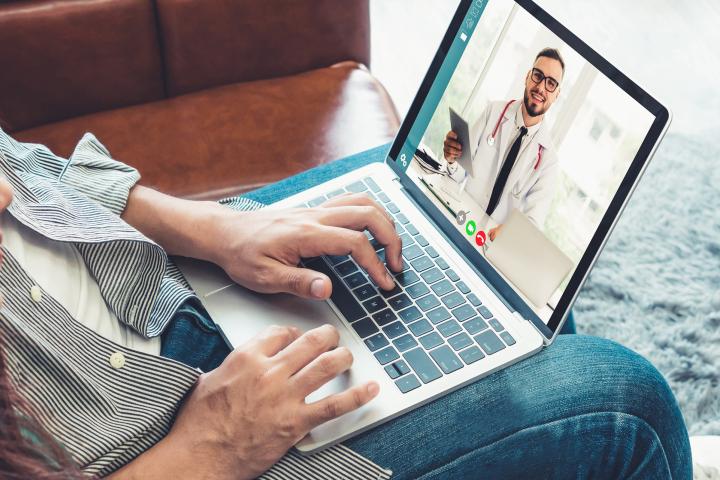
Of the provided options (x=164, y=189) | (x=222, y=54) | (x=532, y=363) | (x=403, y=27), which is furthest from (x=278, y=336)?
(x=403, y=27)

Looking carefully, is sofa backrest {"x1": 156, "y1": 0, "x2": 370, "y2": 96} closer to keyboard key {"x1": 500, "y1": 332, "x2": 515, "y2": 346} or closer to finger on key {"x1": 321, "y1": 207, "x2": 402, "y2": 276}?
finger on key {"x1": 321, "y1": 207, "x2": 402, "y2": 276}

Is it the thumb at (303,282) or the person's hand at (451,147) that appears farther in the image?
the person's hand at (451,147)

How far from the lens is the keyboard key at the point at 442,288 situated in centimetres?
92

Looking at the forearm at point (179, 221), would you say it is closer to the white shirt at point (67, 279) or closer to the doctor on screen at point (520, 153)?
the white shirt at point (67, 279)

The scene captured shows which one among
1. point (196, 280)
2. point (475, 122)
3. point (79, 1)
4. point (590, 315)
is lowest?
point (590, 315)

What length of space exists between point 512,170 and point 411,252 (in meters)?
0.17

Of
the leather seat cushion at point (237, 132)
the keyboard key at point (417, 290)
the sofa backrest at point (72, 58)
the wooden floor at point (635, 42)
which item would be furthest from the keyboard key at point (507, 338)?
the wooden floor at point (635, 42)

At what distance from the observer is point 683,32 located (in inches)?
86.0

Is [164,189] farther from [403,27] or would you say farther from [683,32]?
[683,32]

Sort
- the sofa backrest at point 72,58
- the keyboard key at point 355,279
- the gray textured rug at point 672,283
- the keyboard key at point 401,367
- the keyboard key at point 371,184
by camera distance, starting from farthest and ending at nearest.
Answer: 1. the gray textured rug at point 672,283
2. the sofa backrest at point 72,58
3. the keyboard key at point 371,184
4. the keyboard key at point 355,279
5. the keyboard key at point 401,367

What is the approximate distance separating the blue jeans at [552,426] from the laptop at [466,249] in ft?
0.07

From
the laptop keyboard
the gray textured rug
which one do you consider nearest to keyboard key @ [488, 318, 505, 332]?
the laptop keyboard

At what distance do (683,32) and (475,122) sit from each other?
152 cm

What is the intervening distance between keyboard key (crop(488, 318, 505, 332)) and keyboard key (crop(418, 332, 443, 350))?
60 millimetres
